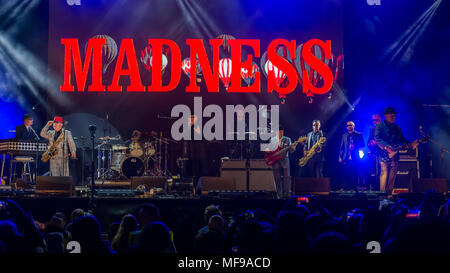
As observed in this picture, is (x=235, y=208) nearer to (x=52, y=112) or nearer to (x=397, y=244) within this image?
(x=397, y=244)

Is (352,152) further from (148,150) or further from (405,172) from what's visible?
(148,150)

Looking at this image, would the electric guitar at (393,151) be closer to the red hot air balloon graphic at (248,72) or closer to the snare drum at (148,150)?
the red hot air balloon graphic at (248,72)

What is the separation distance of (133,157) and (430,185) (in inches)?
→ 337

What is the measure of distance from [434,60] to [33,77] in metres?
12.8

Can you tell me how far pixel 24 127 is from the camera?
12.6 m

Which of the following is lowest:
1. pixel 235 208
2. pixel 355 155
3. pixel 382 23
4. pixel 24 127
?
pixel 235 208

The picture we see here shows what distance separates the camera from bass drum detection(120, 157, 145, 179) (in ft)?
47.6

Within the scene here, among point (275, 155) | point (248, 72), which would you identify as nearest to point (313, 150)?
point (275, 155)

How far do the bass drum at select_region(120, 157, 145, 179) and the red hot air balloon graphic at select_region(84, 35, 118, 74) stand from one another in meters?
3.12

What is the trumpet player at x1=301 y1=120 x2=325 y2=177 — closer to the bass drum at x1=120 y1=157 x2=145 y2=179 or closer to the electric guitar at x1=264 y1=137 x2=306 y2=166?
the electric guitar at x1=264 y1=137 x2=306 y2=166

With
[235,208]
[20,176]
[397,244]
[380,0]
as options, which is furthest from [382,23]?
[397,244]

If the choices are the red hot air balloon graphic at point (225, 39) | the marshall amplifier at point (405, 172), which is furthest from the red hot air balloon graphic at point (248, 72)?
the marshall amplifier at point (405, 172)

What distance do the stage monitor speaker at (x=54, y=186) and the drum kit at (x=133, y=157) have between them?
5066 millimetres
